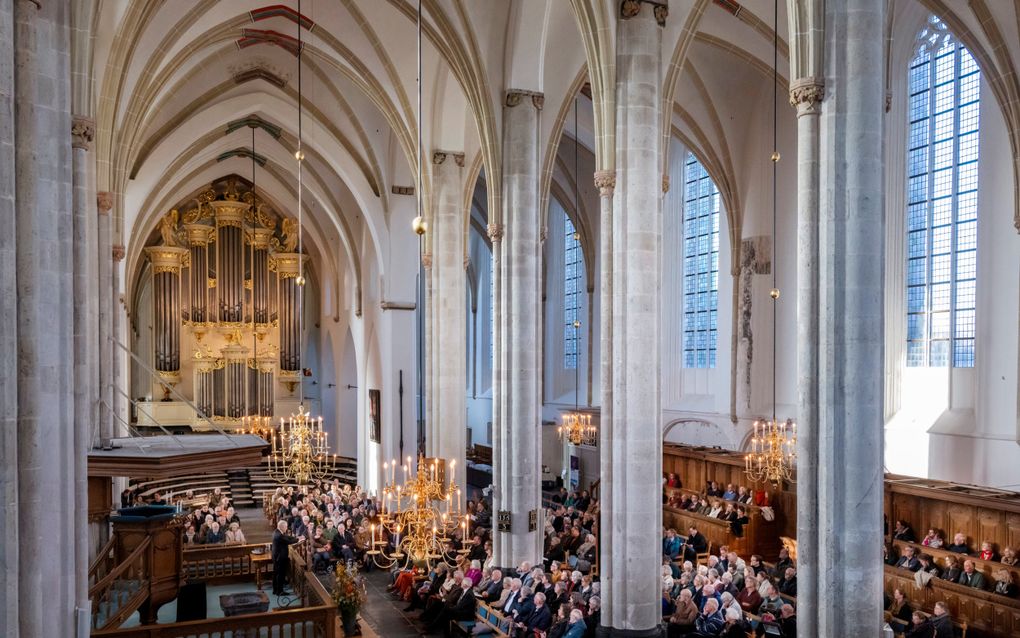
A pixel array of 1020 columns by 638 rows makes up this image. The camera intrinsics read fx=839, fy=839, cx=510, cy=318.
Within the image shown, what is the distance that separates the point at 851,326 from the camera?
8.74 metres

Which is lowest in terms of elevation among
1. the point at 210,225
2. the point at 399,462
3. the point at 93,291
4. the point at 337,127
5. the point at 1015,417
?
the point at 399,462

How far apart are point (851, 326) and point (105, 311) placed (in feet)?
38.8

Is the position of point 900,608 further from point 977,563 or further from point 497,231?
point 497,231

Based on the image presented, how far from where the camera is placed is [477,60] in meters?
15.9

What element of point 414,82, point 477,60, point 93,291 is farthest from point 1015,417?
point 93,291

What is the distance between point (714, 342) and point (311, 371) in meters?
19.1

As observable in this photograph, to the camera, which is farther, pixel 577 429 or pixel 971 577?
pixel 577 429

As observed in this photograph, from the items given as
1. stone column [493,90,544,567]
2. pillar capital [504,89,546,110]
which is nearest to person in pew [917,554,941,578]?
stone column [493,90,544,567]

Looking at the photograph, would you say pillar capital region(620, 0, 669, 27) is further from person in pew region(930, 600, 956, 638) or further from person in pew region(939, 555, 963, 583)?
person in pew region(939, 555, 963, 583)

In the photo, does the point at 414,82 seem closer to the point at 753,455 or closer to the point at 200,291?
the point at 753,455

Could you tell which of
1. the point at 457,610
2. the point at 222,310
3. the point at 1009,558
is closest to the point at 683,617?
the point at 457,610

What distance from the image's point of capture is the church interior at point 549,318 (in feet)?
28.5

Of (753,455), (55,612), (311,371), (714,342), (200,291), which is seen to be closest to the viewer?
(55,612)

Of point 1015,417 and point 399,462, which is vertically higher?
point 1015,417
